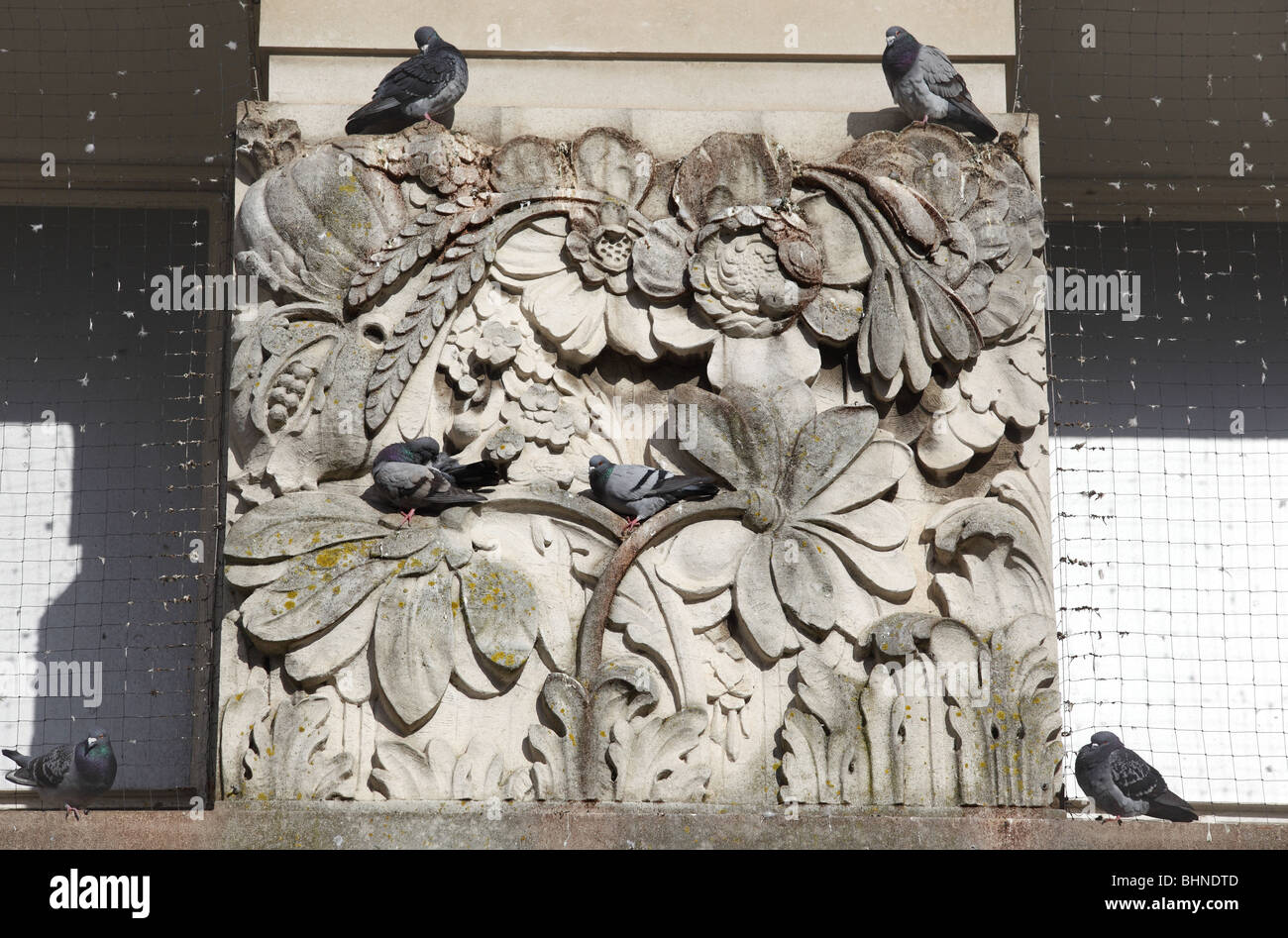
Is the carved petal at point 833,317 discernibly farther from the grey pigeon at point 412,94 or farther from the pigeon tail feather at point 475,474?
the grey pigeon at point 412,94

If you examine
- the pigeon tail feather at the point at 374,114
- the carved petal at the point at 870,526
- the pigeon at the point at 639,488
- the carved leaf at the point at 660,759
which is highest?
the pigeon tail feather at the point at 374,114

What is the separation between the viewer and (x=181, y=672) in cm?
645

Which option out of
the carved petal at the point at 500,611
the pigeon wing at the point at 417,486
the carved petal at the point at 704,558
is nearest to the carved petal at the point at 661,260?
the carved petal at the point at 704,558

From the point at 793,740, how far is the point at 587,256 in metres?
1.58

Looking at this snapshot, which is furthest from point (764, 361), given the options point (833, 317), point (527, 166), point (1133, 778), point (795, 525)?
point (1133, 778)

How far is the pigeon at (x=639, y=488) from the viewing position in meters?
5.31

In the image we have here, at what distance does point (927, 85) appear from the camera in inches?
226

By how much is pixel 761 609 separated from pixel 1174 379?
2.71 m

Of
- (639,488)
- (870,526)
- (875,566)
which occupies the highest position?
(639,488)

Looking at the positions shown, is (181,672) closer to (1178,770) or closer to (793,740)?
(793,740)

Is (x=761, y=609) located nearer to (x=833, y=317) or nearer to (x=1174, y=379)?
(x=833, y=317)

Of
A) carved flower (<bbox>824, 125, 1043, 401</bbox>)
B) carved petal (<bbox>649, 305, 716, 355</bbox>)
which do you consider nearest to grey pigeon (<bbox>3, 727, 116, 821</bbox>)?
carved petal (<bbox>649, 305, 716, 355</bbox>)

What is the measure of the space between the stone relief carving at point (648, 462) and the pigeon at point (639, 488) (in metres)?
0.05

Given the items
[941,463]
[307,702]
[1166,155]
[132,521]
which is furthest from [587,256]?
[1166,155]
